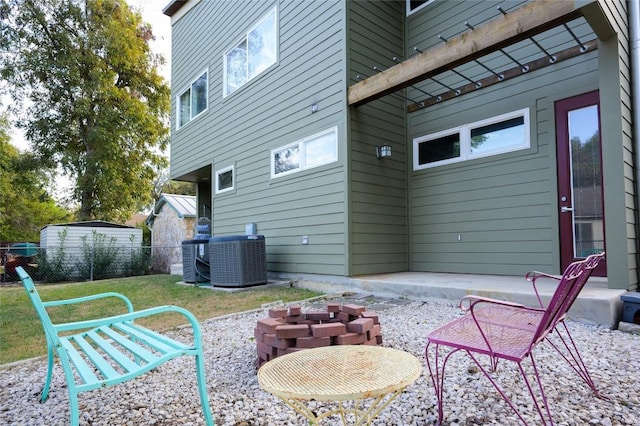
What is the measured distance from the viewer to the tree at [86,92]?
1429cm

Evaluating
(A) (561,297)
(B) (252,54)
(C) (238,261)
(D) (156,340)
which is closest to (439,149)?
(C) (238,261)

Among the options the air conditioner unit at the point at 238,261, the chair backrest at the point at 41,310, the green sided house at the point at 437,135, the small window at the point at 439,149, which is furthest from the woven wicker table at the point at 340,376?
the small window at the point at 439,149

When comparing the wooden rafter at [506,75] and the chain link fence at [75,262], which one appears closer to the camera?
the wooden rafter at [506,75]

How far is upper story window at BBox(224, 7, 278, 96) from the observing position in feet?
23.0

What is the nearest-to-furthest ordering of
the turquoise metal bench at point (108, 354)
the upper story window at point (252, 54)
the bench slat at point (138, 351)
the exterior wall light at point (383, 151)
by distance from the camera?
the turquoise metal bench at point (108, 354) → the bench slat at point (138, 351) → the exterior wall light at point (383, 151) → the upper story window at point (252, 54)

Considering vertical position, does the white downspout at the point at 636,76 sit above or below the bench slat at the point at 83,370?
above

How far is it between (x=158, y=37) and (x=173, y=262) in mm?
12178

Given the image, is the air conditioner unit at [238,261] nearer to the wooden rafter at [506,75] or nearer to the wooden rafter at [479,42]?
the wooden rafter at [479,42]

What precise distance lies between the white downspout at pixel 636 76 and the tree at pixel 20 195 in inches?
746

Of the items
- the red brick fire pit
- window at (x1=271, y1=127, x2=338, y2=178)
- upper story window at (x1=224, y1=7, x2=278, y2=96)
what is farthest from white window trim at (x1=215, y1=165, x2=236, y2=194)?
the red brick fire pit

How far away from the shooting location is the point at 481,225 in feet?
17.4

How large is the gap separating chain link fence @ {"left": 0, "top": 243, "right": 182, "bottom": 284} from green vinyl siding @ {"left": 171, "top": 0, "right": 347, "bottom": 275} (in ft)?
14.1

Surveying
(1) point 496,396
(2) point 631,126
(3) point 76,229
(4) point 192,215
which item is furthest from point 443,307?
(3) point 76,229

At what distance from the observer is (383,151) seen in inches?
225
